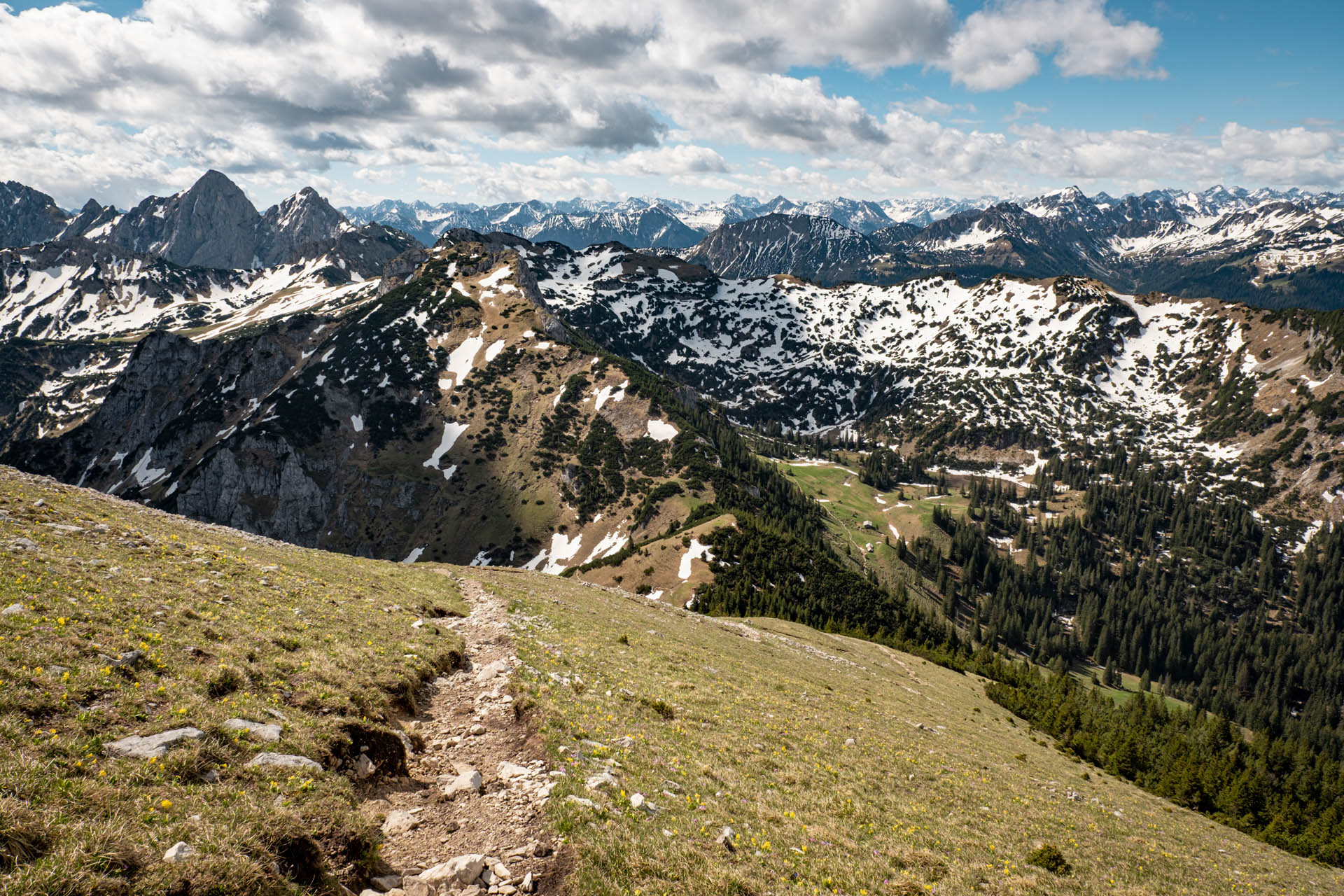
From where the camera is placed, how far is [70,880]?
7.50 m

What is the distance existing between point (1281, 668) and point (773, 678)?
251143 millimetres

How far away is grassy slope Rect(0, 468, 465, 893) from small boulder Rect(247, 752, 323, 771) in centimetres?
25

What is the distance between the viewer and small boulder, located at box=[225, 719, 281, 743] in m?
13.1

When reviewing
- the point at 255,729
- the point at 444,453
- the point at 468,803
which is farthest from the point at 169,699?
the point at 444,453

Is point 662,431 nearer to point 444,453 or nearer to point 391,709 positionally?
point 444,453

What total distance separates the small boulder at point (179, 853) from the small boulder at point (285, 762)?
359cm

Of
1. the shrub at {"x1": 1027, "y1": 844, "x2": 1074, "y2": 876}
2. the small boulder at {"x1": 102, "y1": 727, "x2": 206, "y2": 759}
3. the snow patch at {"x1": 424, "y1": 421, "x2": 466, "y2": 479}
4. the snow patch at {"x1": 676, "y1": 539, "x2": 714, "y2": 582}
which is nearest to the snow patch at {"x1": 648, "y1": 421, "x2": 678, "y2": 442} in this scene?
the snow patch at {"x1": 424, "y1": 421, "x2": 466, "y2": 479}

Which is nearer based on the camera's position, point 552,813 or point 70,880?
point 70,880

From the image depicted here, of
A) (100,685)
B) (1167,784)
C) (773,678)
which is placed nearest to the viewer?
(100,685)

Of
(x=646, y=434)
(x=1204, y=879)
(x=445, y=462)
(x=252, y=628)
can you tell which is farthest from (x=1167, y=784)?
(x=445, y=462)

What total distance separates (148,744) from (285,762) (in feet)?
8.21

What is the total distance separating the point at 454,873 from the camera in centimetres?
1142

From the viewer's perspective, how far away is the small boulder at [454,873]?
37.1 ft

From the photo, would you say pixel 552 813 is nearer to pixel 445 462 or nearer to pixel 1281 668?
pixel 445 462
